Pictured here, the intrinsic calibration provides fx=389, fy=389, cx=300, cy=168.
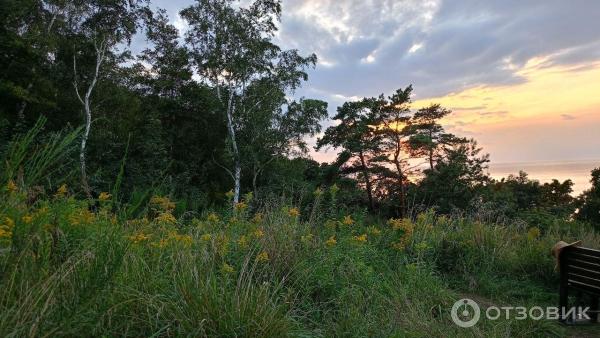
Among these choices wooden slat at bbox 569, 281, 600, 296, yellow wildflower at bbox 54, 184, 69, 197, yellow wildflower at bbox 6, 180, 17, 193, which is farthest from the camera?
wooden slat at bbox 569, 281, 600, 296

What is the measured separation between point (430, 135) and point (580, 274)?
23.0 meters

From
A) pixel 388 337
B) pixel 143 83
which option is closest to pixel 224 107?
pixel 143 83

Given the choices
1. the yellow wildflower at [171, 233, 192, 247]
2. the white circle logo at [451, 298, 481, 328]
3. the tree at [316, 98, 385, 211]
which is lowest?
the white circle logo at [451, 298, 481, 328]

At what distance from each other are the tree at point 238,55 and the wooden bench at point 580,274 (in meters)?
14.0

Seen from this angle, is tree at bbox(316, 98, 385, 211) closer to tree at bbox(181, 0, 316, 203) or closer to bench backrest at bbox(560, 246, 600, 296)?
tree at bbox(181, 0, 316, 203)

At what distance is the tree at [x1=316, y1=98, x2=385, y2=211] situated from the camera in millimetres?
24953

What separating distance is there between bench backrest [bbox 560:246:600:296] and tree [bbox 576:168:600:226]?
24670 millimetres

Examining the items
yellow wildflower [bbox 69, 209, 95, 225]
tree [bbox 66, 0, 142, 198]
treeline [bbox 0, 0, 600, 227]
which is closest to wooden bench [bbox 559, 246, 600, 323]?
yellow wildflower [bbox 69, 209, 95, 225]

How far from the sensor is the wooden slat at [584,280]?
330 centimetres

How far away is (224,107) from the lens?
1767cm

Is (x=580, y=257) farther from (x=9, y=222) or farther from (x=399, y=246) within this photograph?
(x=9, y=222)

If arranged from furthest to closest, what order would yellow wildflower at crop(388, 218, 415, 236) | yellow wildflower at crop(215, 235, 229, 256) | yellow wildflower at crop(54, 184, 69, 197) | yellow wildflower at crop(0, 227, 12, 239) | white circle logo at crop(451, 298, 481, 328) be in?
yellow wildflower at crop(388, 218, 415, 236) → white circle logo at crop(451, 298, 481, 328) → yellow wildflower at crop(215, 235, 229, 256) → yellow wildflower at crop(54, 184, 69, 197) → yellow wildflower at crop(0, 227, 12, 239)

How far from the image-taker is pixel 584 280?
11.3 ft

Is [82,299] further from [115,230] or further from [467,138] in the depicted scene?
[467,138]
